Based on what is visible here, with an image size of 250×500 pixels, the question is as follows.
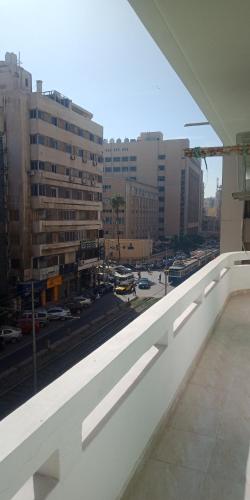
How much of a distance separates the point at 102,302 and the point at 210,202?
142 meters

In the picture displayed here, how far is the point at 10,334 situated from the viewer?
2109 centimetres

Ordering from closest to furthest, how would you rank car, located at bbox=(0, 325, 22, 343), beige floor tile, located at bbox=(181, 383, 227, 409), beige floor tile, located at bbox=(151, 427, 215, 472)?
beige floor tile, located at bbox=(151, 427, 215, 472)
beige floor tile, located at bbox=(181, 383, 227, 409)
car, located at bbox=(0, 325, 22, 343)

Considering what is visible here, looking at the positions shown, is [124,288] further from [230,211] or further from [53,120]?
[230,211]

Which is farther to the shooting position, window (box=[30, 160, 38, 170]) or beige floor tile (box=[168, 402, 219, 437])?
window (box=[30, 160, 38, 170])

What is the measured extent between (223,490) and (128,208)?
54.2 metres

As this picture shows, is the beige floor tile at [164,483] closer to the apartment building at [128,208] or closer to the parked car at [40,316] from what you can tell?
the parked car at [40,316]

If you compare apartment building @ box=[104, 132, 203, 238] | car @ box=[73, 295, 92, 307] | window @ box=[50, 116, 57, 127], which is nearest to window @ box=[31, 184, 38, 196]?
window @ box=[50, 116, 57, 127]

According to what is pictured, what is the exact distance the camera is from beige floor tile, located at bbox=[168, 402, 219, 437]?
2541 mm

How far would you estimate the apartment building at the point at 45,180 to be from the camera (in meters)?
24.5

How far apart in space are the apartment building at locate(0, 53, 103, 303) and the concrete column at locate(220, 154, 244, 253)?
657 inches

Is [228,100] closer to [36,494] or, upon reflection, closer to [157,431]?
[157,431]

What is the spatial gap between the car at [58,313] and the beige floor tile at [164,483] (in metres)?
24.0

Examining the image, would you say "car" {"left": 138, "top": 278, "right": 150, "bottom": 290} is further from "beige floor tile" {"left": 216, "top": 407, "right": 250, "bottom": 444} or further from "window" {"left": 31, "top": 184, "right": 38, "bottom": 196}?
"beige floor tile" {"left": 216, "top": 407, "right": 250, "bottom": 444}

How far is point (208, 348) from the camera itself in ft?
13.4
